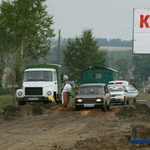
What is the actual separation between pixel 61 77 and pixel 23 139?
17.2 metres

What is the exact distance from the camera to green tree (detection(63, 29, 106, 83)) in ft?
204

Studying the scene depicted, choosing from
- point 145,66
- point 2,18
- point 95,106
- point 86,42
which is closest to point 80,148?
point 95,106

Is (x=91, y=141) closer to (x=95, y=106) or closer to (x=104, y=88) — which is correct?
(x=95, y=106)

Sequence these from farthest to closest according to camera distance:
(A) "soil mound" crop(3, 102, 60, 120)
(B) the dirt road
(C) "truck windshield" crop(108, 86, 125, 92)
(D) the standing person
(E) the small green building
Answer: (E) the small green building → (C) "truck windshield" crop(108, 86, 125, 92) → (D) the standing person → (A) "soil mound" crop(3, 102, 60, 120) → (B) the dirt road

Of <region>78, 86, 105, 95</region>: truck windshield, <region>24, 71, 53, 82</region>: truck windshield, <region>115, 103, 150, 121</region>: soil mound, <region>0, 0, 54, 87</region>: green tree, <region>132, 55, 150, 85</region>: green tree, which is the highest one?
<region>0, 0, 54, 87</region>: green tree

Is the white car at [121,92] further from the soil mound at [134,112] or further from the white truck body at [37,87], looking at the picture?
the soil mound at [134,112]

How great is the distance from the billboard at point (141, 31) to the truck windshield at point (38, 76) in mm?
15360

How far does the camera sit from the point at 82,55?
63.2 metres

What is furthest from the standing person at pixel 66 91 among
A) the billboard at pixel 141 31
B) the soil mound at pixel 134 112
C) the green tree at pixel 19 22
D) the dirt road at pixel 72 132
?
the green tree at pixel 19 22

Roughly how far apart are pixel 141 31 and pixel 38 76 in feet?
52.1

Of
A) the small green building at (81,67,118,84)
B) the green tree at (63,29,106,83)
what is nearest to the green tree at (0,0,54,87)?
the small green building at (81,67,118,84)

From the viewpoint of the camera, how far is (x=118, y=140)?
11.6 metres

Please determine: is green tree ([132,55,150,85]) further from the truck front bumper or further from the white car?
the truck front bumper

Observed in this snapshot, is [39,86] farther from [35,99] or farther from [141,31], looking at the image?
[141,31]
